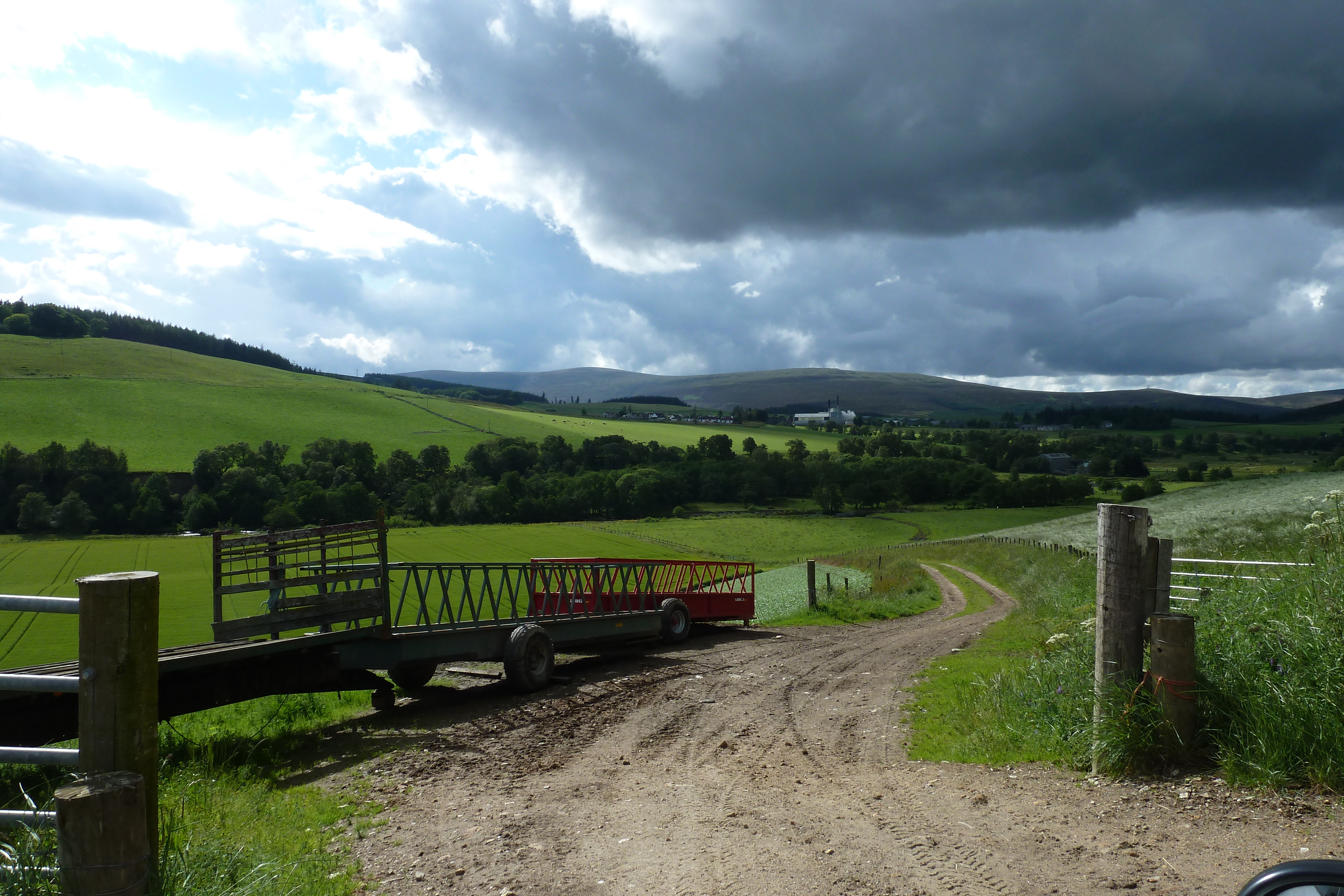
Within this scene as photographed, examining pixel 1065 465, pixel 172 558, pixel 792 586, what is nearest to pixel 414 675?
pixel 792 586

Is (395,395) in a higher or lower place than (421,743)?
higher

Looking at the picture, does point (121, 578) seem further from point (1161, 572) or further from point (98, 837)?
point (1161, 572)

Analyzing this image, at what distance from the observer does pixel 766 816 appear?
20.2 ft

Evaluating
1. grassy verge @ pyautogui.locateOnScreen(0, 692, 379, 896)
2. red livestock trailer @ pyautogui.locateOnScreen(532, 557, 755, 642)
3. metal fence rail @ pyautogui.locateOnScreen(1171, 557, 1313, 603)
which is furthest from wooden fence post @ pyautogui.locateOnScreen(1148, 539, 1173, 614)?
red livestock trailer @ pyautogui.locateOnScreen(532, 557, 755, 642)

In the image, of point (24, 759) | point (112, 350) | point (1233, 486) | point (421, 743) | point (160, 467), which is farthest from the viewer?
point (112, 350)

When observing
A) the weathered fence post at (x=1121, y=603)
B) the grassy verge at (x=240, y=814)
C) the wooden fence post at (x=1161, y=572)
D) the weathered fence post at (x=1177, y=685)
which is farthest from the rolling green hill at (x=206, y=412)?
the weathered fence post at (x=1177, y=685)

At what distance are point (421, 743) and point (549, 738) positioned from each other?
1.53m

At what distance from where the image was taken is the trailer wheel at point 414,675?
12.2 metres

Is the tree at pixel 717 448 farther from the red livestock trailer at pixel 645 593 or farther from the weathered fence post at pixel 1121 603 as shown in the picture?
the weathered fence post at pixel 1121 603

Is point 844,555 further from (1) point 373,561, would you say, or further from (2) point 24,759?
(2) point 24,759

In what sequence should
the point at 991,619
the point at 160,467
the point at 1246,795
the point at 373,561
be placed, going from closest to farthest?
the point at 1246,795 → the point at 373,561 → the point at 991,619 → the point at 160,467

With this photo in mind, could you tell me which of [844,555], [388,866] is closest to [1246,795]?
[388,866]

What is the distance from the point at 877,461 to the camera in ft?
385

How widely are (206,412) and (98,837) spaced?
133931mm
